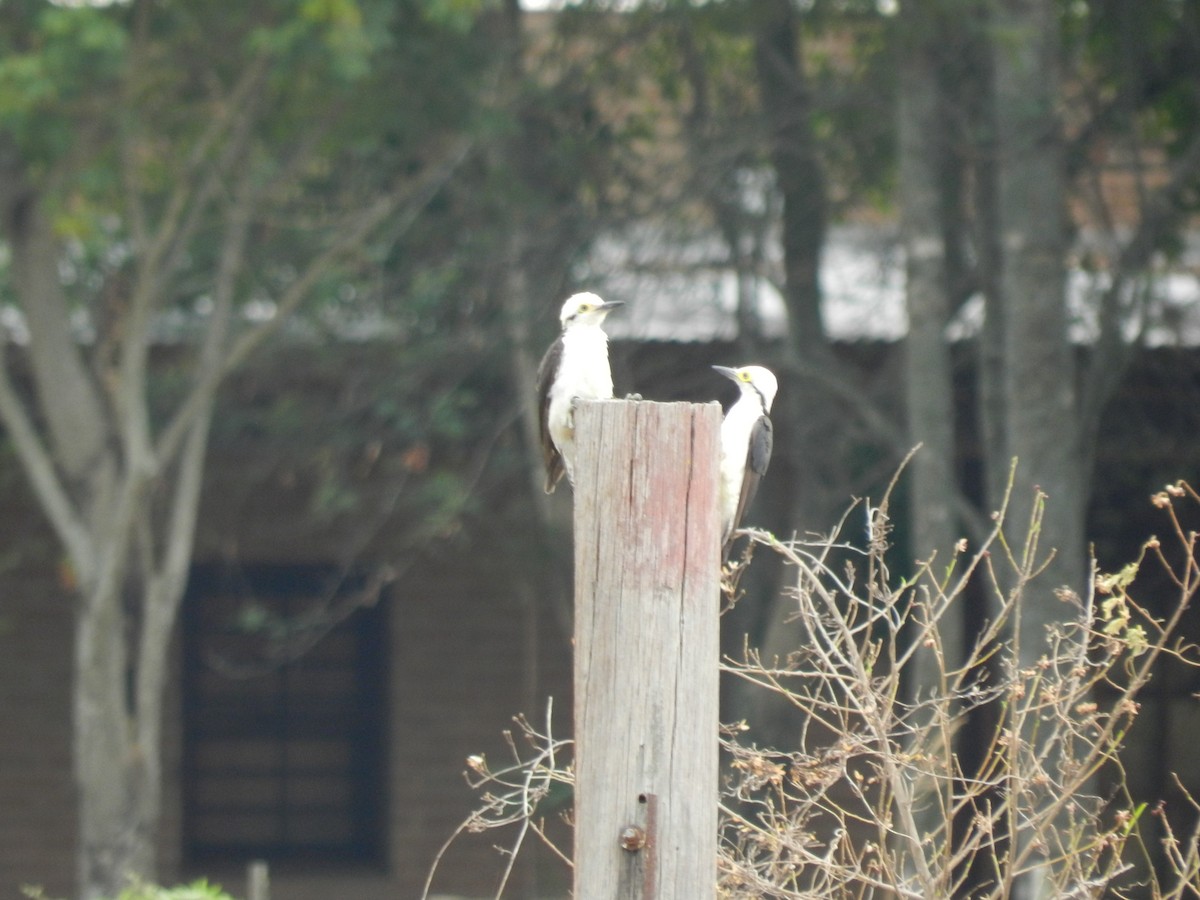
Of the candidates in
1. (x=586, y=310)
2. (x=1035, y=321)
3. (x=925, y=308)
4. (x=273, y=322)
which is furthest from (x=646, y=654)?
(x=273, y=322)

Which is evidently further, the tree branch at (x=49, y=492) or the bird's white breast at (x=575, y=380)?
the tree branch at (x=49, y=492)

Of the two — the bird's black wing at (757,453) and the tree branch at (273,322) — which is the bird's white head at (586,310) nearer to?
the bird's black wing at (757,453)

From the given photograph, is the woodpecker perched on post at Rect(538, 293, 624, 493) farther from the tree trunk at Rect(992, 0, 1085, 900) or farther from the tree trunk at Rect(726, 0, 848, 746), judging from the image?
the tree trunk at Rect(726, 0, 848, 746)

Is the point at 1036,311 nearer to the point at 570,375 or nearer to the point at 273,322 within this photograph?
the point at 570,375

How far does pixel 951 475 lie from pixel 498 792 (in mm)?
3421

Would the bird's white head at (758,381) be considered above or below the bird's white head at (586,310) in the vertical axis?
below

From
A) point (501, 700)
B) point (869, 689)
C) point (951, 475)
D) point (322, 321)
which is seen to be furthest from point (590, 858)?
point (501, 700)

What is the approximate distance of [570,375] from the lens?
396 centimetres

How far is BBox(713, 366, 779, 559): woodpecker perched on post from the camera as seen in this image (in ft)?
13.3

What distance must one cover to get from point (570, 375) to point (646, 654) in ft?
5.14

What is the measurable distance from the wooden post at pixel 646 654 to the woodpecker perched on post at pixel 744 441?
1.49 meters

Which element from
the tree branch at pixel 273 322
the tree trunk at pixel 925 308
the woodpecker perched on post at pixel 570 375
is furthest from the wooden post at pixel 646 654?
the tree branch at pixel 273 322

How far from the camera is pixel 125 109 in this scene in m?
6.24

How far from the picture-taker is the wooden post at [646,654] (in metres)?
2.46
